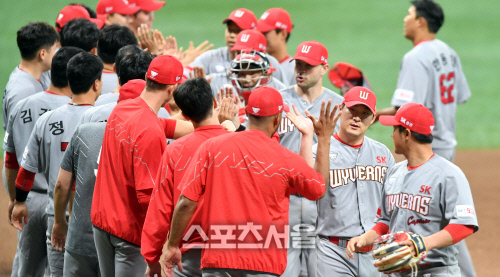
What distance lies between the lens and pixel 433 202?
4.42m

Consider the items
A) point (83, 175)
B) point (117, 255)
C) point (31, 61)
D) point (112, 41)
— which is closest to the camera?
point (117, 255)

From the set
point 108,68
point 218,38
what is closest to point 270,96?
point 108,68

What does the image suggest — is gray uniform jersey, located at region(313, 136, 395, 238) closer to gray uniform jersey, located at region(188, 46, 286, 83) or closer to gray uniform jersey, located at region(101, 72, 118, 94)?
gray uniform jersey, located at region(101, 72, 118, 94)

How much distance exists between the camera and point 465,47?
1806 centimetres

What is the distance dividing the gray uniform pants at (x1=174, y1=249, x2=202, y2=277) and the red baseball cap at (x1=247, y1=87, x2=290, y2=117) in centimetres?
92

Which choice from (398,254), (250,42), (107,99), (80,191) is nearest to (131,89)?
(107,99)

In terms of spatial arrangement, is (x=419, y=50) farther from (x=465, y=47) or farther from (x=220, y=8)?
(x=220, y=8)

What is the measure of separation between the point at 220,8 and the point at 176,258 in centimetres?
1732

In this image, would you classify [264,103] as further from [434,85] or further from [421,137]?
[434,85]

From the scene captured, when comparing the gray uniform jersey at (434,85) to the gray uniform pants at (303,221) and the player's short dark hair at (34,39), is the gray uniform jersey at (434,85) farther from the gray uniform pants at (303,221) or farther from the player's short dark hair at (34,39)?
the player's short dark hair at (34,39)

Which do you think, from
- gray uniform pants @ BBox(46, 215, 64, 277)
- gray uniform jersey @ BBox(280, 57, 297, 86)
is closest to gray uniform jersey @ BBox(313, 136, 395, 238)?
gray uniform pants @ BBox(46, 215, 64, 277)

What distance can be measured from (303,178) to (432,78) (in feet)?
14.0

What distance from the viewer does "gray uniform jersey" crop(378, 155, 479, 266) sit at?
4.33 meters

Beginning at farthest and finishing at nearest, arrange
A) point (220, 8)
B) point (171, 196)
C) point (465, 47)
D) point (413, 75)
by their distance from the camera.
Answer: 1. point (220, 8)
2. point (465, 47)
3. point (413, 75)
4. point (171, 196)
